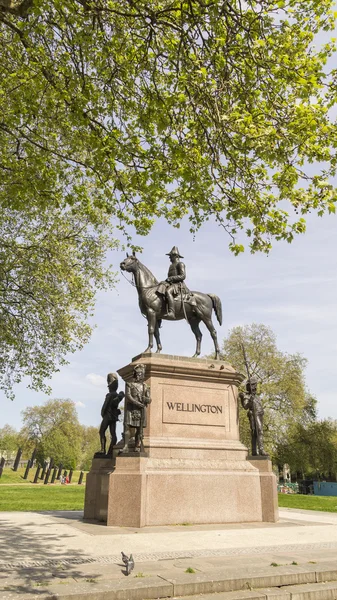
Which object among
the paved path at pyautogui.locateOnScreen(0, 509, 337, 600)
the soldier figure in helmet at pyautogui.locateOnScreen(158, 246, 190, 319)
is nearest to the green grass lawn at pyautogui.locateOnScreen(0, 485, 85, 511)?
the paved path at pyautogui.locateOnScreen(0, 509, 337, 600)

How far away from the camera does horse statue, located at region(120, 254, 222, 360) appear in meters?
13.3

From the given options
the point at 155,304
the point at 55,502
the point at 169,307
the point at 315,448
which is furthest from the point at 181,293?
the point at 315,448

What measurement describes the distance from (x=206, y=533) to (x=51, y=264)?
42.9 feet

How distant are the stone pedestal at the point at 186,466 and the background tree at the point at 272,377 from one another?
27.0 metres

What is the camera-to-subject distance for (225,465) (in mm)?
11742

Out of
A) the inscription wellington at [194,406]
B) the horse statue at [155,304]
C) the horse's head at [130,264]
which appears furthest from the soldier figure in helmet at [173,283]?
the inscription wellington at [194,406]

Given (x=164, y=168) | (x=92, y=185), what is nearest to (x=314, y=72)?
(x=164, y=168)

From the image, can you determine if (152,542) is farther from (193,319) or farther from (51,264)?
(51,264)

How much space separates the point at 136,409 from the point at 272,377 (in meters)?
31.4

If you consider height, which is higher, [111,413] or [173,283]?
[173,283]

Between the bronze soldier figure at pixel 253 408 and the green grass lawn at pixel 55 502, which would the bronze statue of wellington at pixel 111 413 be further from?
the green grass lawn at pixel 55 502

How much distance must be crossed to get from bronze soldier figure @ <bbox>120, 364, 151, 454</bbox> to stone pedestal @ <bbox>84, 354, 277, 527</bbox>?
47 centimetres

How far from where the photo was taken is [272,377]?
1593 inches

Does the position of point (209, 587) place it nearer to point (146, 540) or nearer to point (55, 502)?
point (146, 540)
